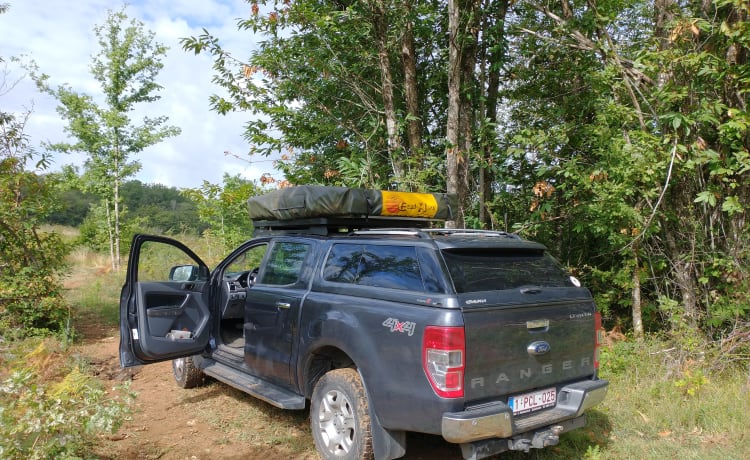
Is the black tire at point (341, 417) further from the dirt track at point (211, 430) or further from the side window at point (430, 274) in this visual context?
the side window at point (430, 274)

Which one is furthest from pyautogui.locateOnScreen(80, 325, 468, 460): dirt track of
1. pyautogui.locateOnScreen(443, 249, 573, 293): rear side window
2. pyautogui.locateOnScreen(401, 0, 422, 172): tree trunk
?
pyautogui.locateOnScreen(401, 0, 422, 172): tree trunk

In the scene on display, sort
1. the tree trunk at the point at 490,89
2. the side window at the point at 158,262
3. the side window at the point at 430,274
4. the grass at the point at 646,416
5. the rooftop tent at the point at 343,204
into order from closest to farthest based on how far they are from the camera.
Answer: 1. the side window at the point at 430,274
2. the grass at the point at 646,416
3. the rooftop tent at the point at 343,204
4. the tree trunk at the point at 490,89
5. the side window at the point at 158,262

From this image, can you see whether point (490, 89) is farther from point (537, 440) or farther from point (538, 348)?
point (537, 440)

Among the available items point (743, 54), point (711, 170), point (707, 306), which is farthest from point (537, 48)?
point (707, 306)

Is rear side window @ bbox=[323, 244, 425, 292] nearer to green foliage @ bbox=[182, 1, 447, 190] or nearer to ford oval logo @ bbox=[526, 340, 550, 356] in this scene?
ford oval logo @ bbox=[526, 340, 550, 356]

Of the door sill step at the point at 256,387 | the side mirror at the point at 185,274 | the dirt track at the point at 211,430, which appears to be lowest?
the dirt track at the point at 211,430

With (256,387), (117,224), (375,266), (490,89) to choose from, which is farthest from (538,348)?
(117,224)

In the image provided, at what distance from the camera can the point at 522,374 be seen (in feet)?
11.1

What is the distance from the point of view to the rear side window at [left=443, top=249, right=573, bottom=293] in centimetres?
344

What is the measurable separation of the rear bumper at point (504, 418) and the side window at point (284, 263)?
2.07 metres

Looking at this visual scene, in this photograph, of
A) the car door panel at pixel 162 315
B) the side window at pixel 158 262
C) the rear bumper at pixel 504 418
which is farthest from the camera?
the side window at pixel 158 262

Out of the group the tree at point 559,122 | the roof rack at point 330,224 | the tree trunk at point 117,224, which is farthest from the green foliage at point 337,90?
the tree trunk at point 117,224

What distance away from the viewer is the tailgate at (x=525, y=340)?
3.17 metres

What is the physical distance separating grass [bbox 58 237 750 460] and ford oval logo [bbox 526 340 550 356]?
1016 mm
